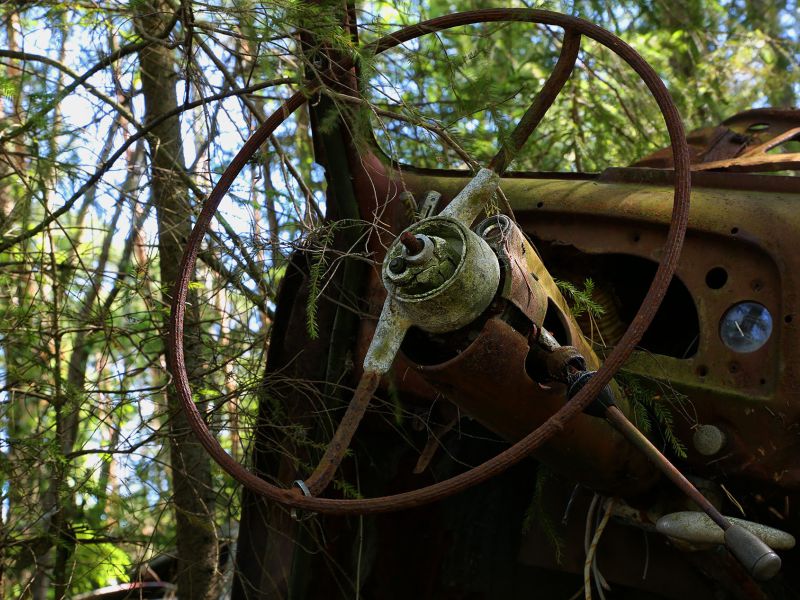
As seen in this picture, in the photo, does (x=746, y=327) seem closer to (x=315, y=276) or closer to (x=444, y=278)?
(x=444, y=278)

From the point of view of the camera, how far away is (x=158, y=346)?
4715mm

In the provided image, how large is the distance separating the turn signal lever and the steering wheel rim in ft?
0.48

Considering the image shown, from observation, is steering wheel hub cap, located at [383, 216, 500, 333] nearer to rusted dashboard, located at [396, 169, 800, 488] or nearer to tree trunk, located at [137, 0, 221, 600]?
rusted dashboard, located at [396, 169, 800, 488]

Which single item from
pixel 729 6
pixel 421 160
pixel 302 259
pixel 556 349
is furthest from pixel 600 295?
pixel 729 6

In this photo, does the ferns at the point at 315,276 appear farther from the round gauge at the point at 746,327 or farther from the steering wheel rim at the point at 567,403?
the round gauge at the point at 746,327

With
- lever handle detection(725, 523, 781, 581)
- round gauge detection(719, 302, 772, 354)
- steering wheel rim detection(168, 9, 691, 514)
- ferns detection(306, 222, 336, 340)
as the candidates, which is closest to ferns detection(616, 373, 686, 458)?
round gauge detection(719, 302, 772, 354)

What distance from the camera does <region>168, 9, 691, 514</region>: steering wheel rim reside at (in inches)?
76.5

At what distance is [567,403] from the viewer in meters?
1.97

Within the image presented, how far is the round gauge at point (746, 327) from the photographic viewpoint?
8.20 feet

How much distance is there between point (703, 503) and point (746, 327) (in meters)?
0.59

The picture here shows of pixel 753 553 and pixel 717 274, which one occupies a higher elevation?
pixel 717 274

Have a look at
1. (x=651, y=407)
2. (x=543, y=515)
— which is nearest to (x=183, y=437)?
(x=543, y=515)

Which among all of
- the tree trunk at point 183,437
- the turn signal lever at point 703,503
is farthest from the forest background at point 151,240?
the turn signal lever at point 703,503

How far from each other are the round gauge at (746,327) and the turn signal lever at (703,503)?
53cm
